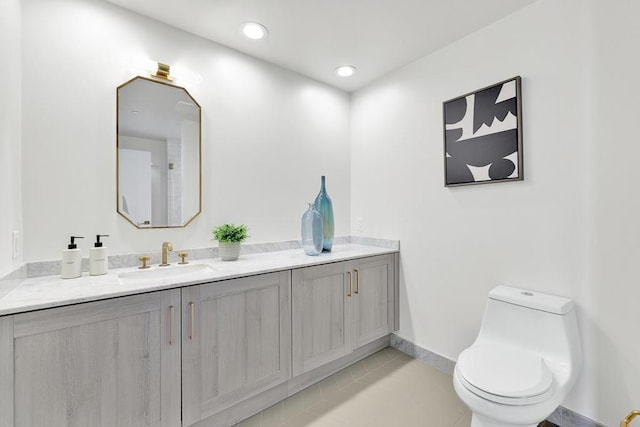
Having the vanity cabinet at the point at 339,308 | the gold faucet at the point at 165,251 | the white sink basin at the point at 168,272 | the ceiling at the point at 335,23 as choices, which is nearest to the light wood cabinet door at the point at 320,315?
the vanity cabinet at the point at 339,308

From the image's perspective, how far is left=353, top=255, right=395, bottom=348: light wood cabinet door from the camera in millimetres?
2195

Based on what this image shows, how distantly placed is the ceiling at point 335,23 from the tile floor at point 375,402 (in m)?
2.48

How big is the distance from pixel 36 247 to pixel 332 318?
176 cm

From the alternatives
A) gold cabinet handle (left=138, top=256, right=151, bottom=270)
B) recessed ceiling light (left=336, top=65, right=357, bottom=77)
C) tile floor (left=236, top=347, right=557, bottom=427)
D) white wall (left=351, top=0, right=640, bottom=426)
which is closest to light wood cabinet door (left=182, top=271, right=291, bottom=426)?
tile floor (left=236, top=347, right=557, bottom=427)

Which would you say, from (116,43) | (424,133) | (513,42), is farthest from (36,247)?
(513,42)

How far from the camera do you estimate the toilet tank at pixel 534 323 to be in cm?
147

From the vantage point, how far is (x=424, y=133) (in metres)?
2.29

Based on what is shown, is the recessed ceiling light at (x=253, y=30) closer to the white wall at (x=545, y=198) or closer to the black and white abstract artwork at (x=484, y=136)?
the white wall at (x=545, y=198)

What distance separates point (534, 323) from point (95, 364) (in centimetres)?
214

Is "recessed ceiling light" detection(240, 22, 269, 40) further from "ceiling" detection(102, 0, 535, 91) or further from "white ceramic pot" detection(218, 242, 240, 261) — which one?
"white ceramic pot" detection(218, 242, 240, 261)

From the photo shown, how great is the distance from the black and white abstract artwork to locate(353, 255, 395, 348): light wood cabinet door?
0.85 m

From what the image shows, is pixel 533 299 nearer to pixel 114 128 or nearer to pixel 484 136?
pixel 484 136

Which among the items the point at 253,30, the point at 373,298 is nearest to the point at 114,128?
the point at 253,30

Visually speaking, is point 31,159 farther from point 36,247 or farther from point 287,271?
point 287,271
